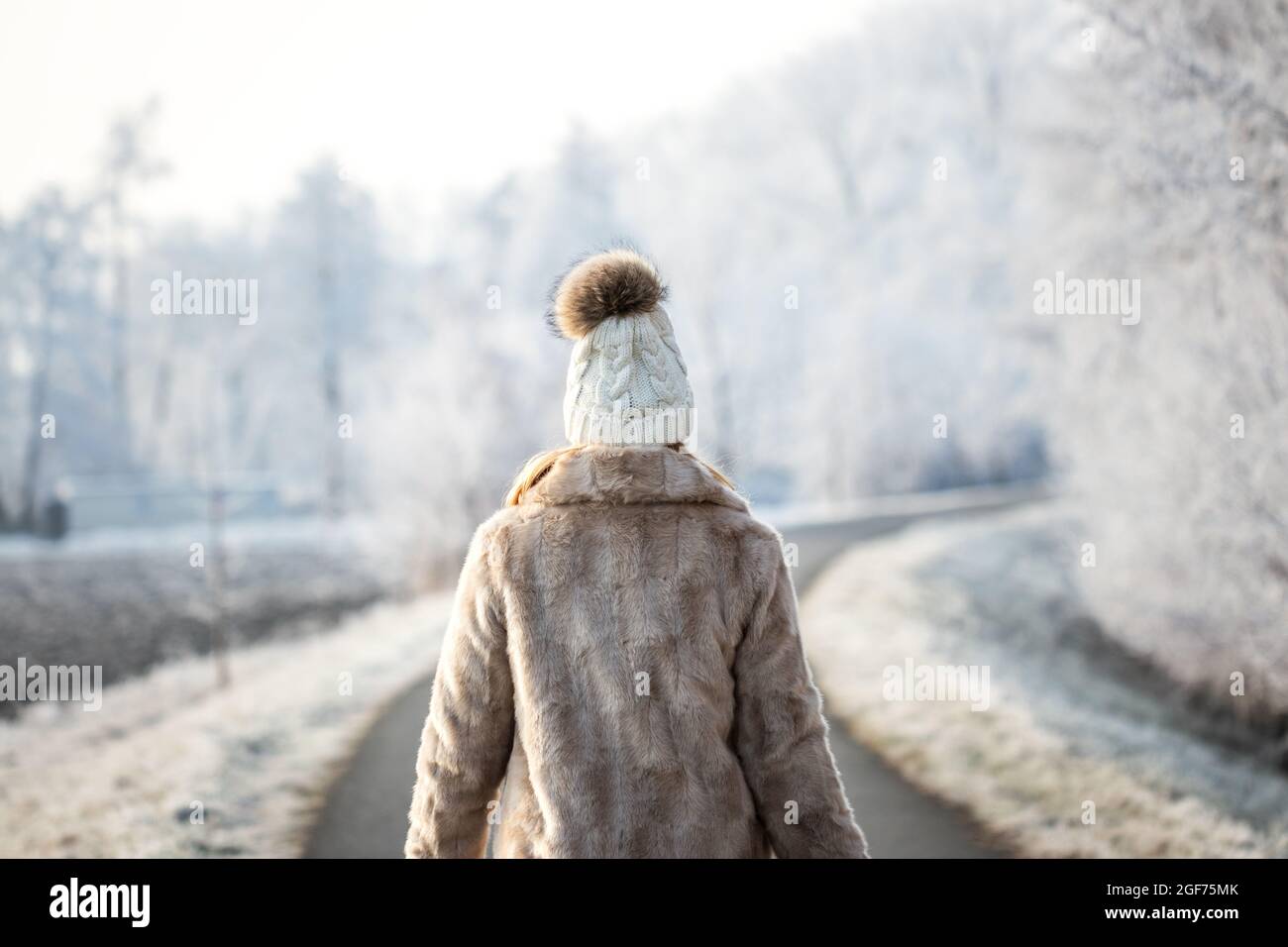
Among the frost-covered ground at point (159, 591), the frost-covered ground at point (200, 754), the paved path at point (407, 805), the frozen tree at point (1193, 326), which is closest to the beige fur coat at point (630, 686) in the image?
the paved path at point (407, 805)

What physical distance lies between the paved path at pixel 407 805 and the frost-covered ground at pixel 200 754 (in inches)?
6.2

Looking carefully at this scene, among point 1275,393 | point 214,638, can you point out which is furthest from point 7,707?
point 1275,393

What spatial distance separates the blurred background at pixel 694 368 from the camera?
278 inches

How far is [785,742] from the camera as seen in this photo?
215 centimetres

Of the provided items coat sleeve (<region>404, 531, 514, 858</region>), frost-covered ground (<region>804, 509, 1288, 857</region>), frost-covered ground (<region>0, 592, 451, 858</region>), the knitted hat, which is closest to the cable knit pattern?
the knitted hat

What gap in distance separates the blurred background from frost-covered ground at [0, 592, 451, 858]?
0.06m

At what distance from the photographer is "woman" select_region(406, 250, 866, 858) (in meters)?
2.11

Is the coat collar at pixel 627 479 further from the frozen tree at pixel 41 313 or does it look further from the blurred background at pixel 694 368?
the frozen tree at pixel 41 313

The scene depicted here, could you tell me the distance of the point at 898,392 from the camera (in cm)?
2588

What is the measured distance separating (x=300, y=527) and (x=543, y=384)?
20.0ft

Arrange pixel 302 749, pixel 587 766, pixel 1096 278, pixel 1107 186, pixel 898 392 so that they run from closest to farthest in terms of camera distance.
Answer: pixel 587 766 → pixel 302 749 → pixel 1107 186 → pixel 1096 278 → pixel 898 392

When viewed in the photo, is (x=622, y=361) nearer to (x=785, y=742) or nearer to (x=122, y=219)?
(x=785, y=742)

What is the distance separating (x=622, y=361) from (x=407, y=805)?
434 centimetres

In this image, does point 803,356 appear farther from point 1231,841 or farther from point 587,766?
point 587,766
